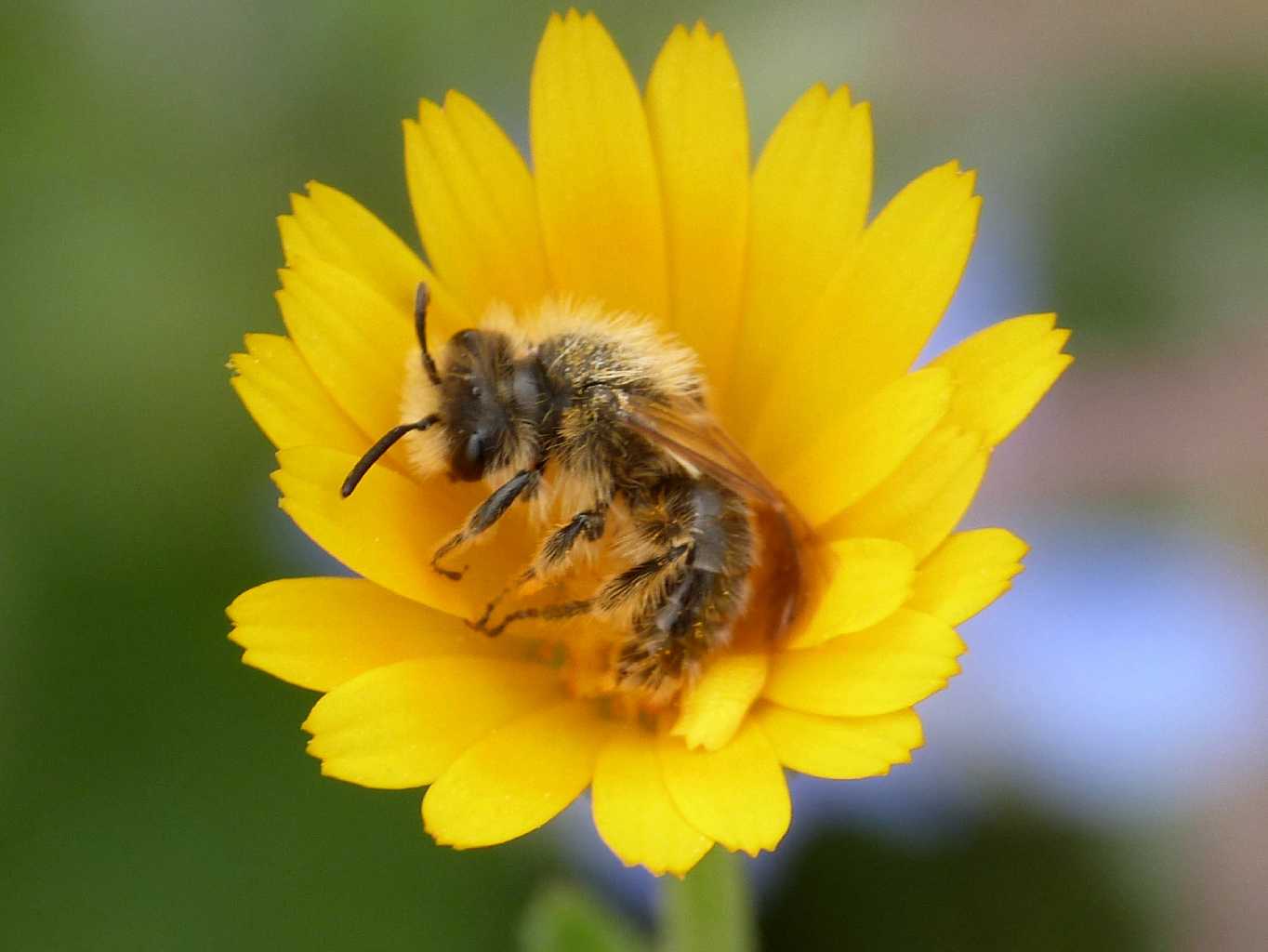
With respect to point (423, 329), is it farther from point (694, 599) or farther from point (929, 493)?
point (929, 493)

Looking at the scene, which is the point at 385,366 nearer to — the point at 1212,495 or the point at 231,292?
the point at 231,292

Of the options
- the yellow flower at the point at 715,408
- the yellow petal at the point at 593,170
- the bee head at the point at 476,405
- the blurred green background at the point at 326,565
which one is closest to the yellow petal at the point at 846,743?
the yellow flower at the point at 715,408

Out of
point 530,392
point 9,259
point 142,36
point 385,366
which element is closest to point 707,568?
point 530,392

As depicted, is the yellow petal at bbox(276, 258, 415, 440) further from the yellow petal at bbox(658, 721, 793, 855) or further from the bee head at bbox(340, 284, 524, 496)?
the yellow petal at bbox(658, 721, 793, 855)

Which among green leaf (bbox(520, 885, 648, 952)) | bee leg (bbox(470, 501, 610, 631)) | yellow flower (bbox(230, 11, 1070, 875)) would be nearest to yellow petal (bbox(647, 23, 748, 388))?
yellow flower (bbox(230, 11, 1070, 875))

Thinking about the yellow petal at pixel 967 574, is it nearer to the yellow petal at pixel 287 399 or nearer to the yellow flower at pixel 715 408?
the yellow flower at pixel 715 408

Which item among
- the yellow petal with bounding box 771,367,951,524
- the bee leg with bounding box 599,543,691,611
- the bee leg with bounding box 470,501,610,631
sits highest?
the yellow petal with bounding box 771,367,951,524
